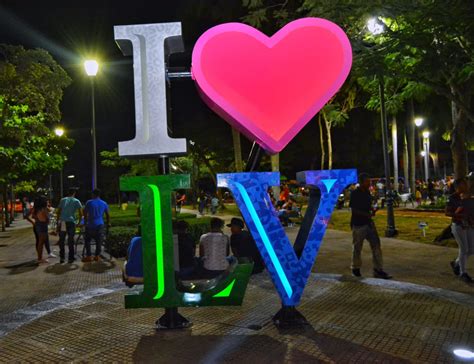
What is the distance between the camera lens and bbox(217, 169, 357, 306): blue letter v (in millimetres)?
5238

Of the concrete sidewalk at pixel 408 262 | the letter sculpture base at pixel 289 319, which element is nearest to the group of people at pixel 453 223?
the concrete sidewalk at pixel 408 262

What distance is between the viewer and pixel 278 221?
17.6 ft

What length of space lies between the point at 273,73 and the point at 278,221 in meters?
1.71

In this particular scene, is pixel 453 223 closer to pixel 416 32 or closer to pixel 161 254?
pixel 416 32

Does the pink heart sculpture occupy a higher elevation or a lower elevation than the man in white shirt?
higher

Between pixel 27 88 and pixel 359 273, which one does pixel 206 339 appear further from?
pixel 27 88

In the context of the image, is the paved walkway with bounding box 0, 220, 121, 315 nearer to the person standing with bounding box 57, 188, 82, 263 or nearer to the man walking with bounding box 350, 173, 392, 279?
the person standing with bounding box 57, 188, 82, 263

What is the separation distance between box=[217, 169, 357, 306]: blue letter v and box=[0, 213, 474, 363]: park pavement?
1.82ft

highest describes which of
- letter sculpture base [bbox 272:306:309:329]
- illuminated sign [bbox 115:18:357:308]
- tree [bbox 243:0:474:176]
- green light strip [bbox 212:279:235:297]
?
tree [bbox 243:0:474:176]

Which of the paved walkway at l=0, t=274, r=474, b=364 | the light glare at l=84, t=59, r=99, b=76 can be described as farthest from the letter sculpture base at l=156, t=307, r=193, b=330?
the light glare at l=84, t=59, r=99, b=76

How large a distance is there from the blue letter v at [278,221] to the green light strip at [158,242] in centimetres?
73

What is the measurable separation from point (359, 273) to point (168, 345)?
13.9ft

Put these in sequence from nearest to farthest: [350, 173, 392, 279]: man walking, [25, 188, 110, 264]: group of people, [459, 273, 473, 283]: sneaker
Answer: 1. [459, 273, 473, 283]: sneaker
2. [350, 173, 392, 279]: man walking
3. [25, 188, 110, 264]: group of people

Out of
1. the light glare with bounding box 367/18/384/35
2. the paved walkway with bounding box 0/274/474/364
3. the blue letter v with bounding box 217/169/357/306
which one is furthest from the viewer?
the light glare with bounding box 367/18/384/35
